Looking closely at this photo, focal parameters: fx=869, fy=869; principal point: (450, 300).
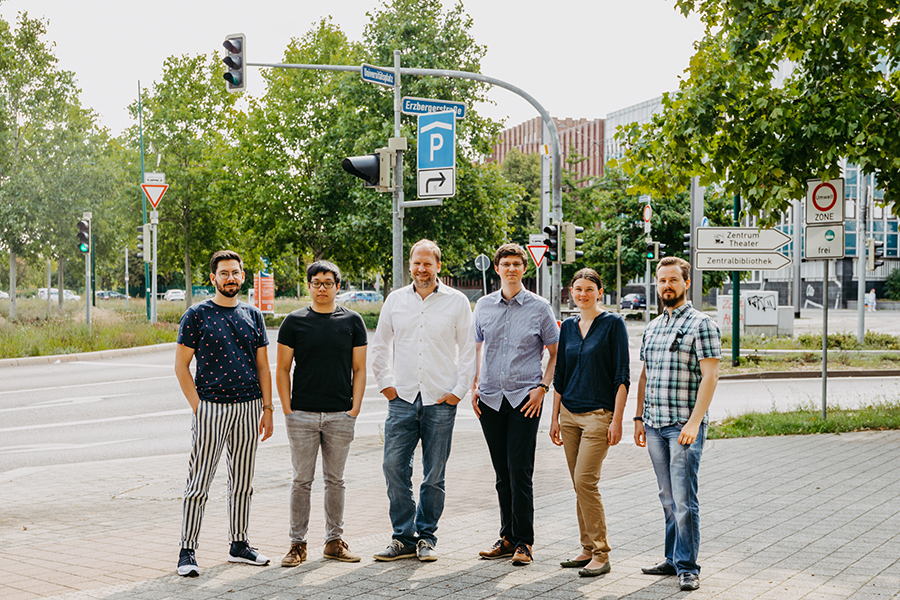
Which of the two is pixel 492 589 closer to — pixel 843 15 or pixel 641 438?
pixel 641 438

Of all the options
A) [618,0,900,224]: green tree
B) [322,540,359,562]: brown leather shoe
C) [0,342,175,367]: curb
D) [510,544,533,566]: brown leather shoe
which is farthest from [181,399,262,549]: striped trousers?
[0,342,175,367]: curb

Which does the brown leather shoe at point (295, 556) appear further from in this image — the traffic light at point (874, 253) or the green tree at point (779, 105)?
the traffic light at point (874, 253)

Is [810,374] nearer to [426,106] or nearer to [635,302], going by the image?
[426,106]

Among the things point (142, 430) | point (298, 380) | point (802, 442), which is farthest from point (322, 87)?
point (298, 380)

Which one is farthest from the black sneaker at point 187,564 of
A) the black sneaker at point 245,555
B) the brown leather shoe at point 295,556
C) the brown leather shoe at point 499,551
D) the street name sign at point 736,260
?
the street name sign at point 736,260

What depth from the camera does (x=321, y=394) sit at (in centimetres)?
518

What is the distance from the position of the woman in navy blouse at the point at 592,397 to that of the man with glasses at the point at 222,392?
1824 mm

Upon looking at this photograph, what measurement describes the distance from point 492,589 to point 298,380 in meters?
1.68

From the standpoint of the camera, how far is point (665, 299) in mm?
4871

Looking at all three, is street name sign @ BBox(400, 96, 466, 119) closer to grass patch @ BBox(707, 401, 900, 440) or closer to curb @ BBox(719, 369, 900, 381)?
grass patch @ BBox(707, 401, 900, 440)

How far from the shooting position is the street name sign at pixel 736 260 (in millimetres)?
13047

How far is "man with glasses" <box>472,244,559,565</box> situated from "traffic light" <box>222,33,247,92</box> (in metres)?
10.1

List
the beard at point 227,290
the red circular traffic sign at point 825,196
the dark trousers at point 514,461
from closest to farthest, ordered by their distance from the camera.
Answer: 1. the beard at point 227,290
2. the dark trousers at point 514,461
3. the red circular traffic sign at point 825,196

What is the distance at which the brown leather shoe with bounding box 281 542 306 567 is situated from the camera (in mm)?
4992
